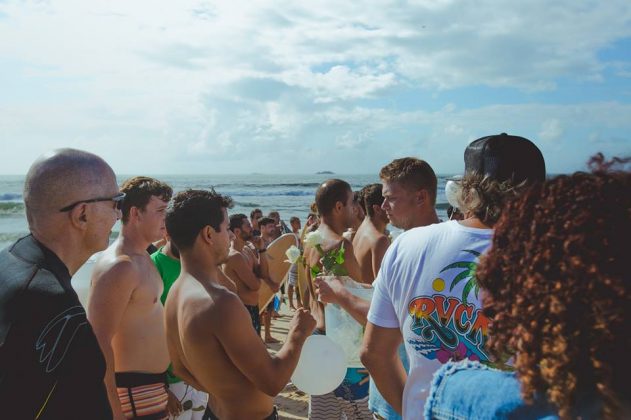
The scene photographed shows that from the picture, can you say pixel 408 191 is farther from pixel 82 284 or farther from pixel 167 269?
pixel 82 284

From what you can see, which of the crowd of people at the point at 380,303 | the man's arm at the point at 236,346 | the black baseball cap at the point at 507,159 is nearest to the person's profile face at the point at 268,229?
the crowd of people at the point at 380,303

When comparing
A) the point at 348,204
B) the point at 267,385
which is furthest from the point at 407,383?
the point at 348,204

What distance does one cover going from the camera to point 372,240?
4988 millimetres

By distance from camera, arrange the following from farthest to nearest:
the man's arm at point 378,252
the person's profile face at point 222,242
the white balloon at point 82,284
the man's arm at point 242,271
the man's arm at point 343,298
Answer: the man's arm at point 242,271
the man's arm at point 378,252
the white balloon at point 82,284
the man's arm at point 343,298
the person's profile face at point 222,242

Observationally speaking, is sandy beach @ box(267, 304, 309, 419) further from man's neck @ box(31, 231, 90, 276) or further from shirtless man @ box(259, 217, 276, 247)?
shirtless man @ box(259, 217, 276, 247)

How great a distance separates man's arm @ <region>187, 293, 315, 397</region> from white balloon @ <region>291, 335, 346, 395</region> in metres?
0.59

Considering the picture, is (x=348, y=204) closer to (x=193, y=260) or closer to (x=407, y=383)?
(x=193, y=260)

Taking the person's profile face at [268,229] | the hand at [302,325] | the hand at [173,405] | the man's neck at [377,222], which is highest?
the man's neck at [377,222]

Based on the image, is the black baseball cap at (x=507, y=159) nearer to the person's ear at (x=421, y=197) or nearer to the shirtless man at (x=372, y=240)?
the person's ear at (x=421, y=197)

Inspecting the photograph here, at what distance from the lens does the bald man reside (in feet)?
6.09

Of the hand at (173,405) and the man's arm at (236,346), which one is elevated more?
the man's arm at (236,346)

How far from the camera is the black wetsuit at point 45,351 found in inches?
72.7

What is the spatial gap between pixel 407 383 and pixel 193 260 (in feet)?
4.30

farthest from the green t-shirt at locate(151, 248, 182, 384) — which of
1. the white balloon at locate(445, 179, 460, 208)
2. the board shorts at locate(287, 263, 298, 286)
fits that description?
the board shorts at locate(287, 263, 298, 286)
